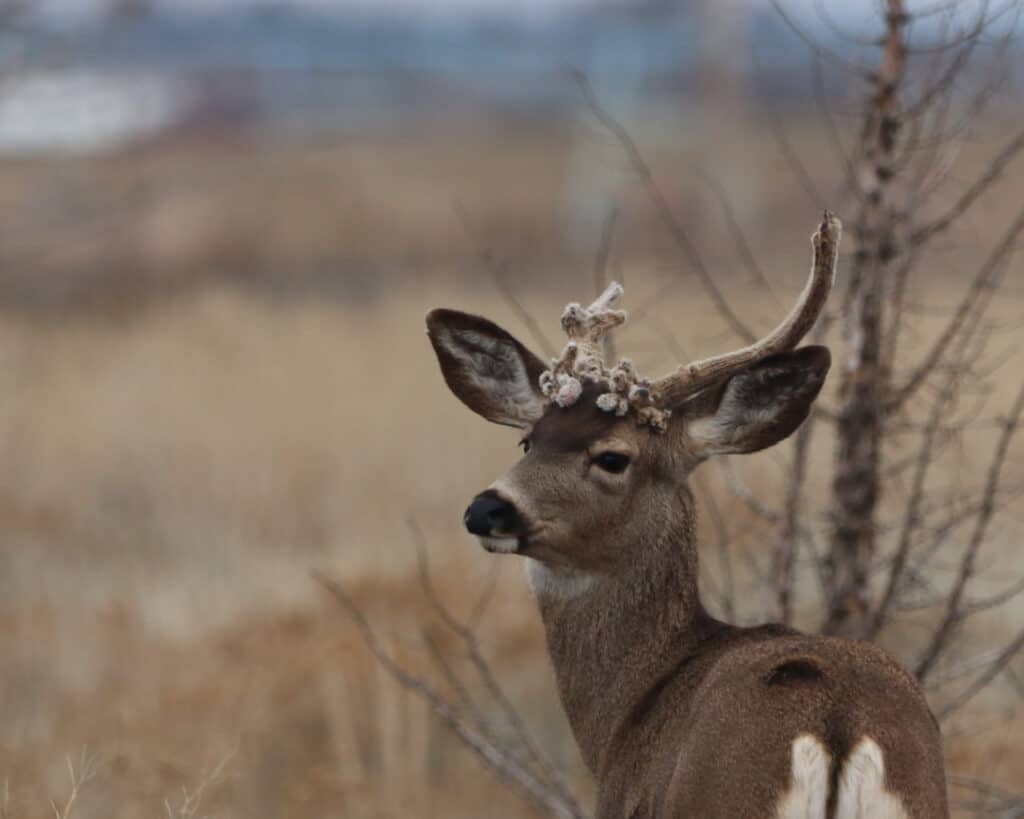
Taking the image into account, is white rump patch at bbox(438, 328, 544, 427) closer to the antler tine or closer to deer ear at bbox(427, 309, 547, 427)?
deer ear at bbox(427, 309, 547, 427)

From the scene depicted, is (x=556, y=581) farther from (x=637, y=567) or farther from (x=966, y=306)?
(x=966, y=306)

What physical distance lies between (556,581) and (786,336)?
2.89 ft

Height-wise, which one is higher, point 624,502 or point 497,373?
point 497,373

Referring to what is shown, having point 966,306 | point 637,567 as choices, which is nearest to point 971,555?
point 966,306

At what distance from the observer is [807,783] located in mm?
3428

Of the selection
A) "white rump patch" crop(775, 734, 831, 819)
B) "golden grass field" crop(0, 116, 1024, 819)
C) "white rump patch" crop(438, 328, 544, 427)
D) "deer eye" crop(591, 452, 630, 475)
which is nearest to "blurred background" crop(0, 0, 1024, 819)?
"golden grass field" crop(0, 116, 1024, 819)

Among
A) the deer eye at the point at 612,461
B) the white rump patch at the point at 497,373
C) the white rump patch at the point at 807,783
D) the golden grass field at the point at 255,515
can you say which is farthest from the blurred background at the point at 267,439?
the white rump patch at the point at 807,783

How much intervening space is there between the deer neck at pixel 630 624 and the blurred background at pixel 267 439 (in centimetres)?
107

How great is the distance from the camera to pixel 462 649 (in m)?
10.3

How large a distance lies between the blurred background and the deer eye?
0.94 meters

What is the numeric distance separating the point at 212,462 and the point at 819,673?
10027 millimetres

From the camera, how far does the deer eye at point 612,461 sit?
15.0 ft

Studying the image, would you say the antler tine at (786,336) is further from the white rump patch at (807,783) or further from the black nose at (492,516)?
the white rump patch at (807,783)

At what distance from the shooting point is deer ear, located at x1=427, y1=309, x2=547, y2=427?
16.3ft
